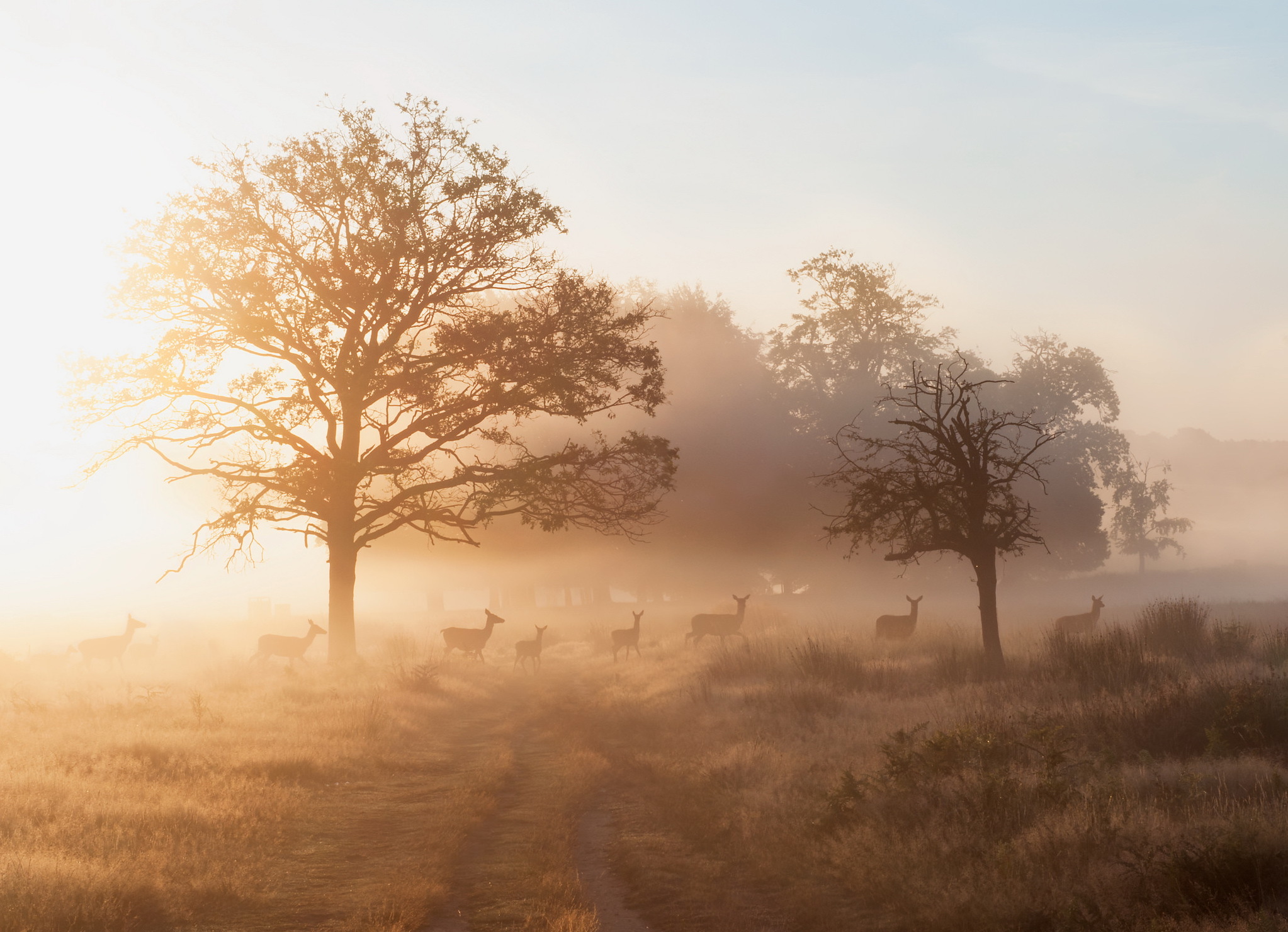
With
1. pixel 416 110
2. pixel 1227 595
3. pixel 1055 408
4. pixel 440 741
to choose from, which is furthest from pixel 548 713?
pixel 1227 595

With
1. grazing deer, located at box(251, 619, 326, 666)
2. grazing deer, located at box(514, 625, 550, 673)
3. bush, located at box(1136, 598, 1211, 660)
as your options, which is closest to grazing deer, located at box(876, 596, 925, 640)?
bush, located at box(1136, 598, 1211, 660)

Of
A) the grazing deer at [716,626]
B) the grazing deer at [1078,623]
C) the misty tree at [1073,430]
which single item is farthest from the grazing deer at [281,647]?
the misty tree at [1073,430]

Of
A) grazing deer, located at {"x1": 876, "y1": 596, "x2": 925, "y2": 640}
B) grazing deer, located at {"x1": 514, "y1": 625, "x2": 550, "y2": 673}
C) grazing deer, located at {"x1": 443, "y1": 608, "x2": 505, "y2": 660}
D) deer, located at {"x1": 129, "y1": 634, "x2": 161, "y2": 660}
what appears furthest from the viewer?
deer, located at {"x1": 129, "y1": 634, "x2": 161, "y2": 660}

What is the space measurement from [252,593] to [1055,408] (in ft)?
254

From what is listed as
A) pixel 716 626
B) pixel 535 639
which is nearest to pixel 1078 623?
pixel 716 626

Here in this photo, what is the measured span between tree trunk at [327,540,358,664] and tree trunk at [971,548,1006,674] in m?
16.0

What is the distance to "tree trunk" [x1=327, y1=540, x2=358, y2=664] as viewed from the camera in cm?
2552

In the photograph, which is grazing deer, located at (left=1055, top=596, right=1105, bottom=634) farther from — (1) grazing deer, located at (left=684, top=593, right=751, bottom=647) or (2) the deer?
(2) the deer

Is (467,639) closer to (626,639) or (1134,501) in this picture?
(626,639)

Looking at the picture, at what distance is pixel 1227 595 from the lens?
59.2 meters

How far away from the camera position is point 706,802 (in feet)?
37.2

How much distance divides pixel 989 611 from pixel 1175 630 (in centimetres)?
439

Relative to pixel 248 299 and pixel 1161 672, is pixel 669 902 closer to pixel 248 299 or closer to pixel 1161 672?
pixel 1161 672

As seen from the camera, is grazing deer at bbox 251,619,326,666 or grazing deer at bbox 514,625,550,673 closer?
grazing deer at bbox 251,619,326,666
